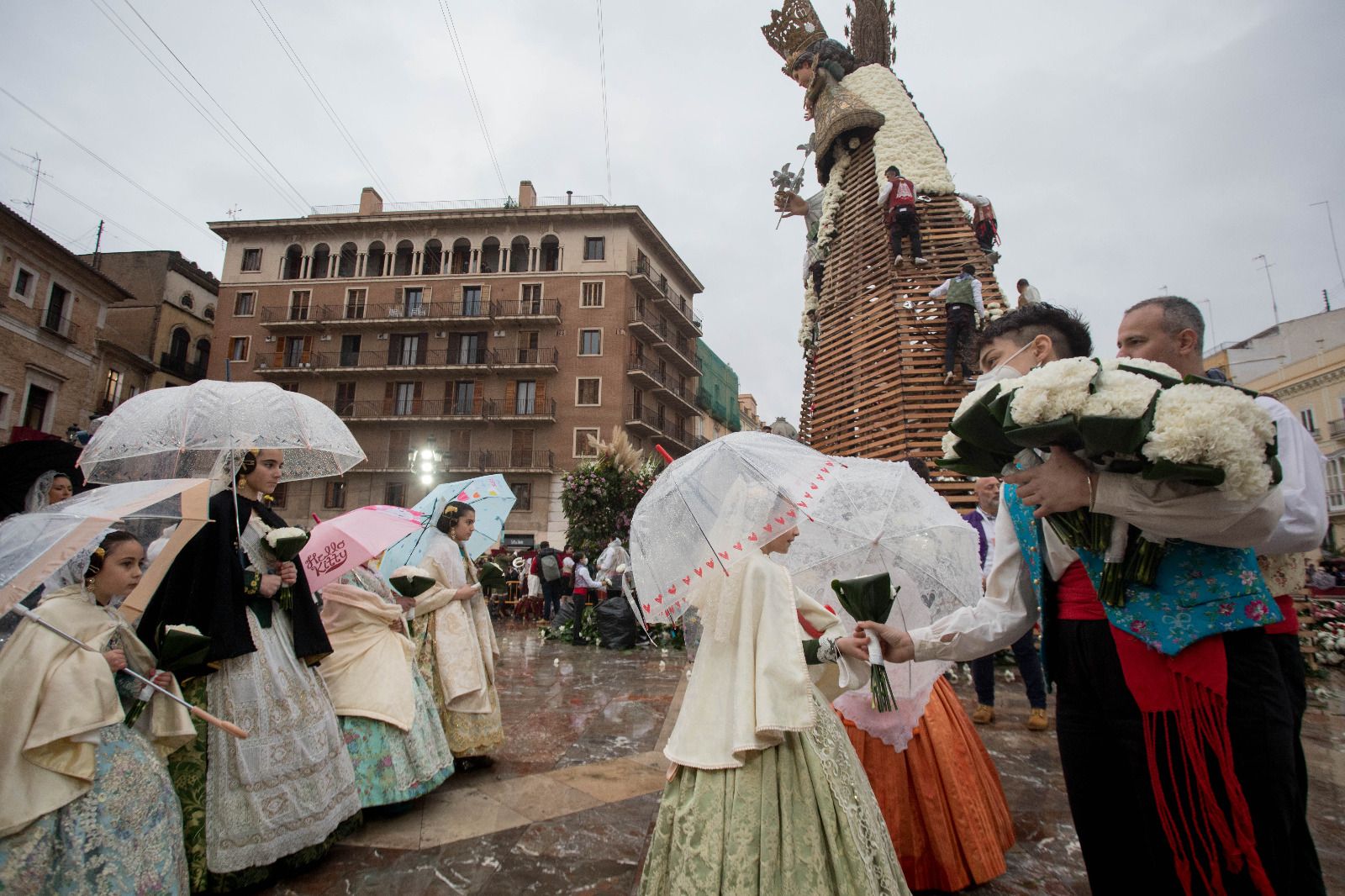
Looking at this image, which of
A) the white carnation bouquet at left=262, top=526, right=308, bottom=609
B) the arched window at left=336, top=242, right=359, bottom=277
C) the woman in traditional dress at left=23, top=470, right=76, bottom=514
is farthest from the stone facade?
the white carnation bouquet at left=262, top=526, right=308, bottom=609

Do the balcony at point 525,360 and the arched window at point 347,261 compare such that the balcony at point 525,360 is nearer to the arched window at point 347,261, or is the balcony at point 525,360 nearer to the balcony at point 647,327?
the balcony at point 647,327

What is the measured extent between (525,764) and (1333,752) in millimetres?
5335

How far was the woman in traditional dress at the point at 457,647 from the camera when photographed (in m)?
4.24

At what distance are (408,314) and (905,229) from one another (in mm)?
30360

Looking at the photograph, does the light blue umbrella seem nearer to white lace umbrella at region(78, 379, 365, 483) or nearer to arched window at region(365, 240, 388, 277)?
white lace umbrella at region(78, 379, 365, 483)

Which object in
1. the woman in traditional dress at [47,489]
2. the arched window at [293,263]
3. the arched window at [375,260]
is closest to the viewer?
the woman in traditional dress at [47,489]

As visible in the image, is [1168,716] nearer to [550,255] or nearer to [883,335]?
[883,335]

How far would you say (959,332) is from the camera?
6.82m

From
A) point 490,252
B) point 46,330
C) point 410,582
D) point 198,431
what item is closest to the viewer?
point 198,431

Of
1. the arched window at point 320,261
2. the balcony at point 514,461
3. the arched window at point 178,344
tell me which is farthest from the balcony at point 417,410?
the arched window at point 178,344

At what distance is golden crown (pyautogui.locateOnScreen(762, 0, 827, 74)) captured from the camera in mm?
9000

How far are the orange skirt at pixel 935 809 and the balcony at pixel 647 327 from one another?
97.6 ft

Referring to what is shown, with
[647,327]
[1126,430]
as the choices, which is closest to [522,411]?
[647,327]

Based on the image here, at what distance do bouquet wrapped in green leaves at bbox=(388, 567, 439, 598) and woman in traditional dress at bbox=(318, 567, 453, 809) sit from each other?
3.4 inches
